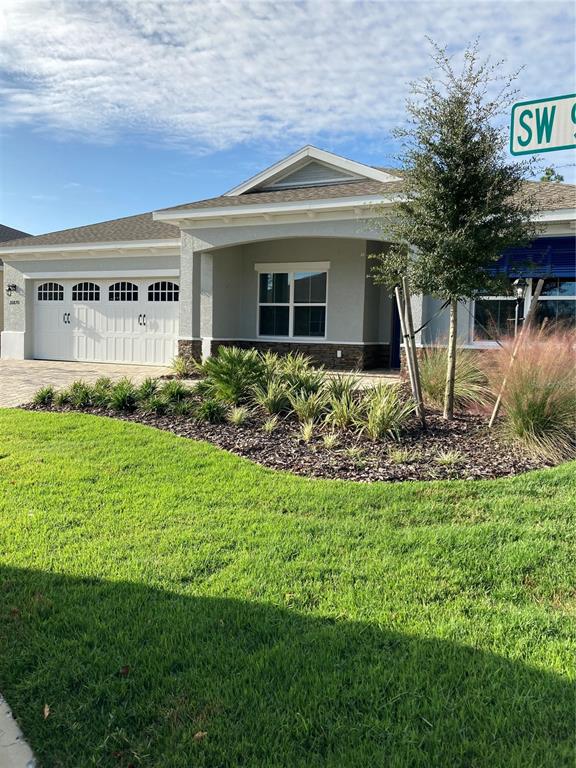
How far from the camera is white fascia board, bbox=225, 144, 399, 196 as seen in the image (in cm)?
1506

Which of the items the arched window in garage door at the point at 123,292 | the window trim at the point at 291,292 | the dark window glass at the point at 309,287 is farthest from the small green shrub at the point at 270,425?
the arched window in garage door at the point at 123,292

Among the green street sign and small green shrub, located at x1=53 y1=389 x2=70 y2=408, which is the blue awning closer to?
small green shrub, located at x1=53 y1=389 x2=70 y2=408

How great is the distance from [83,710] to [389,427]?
5580 millimetres

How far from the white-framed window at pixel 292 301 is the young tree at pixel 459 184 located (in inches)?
317

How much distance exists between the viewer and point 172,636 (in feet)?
10.8

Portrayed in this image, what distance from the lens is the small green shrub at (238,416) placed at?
8.58 m

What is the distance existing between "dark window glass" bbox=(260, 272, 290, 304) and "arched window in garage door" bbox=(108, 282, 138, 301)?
3.79 metres

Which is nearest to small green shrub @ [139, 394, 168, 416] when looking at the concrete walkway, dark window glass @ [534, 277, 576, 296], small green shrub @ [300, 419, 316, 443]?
small green shrub @ [300, 419, 316, 443]

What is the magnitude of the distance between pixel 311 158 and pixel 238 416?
1000 cm

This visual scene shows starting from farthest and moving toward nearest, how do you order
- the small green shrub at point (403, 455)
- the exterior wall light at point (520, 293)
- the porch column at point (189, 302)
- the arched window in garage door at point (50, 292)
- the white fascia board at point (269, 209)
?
the arched window in garage door at point (50, 292) → the porch column at point (189, 302) → the white fascia board at point (269, 209) → the exterior wall light at point (520, 293) → the small green shrub at point (403, 455)

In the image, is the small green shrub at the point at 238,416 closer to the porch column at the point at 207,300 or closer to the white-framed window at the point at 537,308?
the white-framed window at the point at 537,308

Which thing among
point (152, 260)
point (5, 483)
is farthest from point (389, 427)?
point (152, 260)

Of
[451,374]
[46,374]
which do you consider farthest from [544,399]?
[46,374]

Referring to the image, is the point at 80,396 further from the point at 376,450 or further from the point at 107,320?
the point at 107,320
